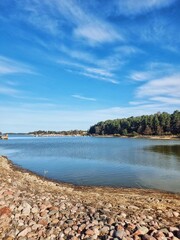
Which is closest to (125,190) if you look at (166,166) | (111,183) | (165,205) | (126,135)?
(111,183)

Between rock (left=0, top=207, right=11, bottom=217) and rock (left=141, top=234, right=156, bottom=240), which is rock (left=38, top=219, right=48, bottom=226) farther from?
rock (left=141, top=234, right=156, bottom=240)

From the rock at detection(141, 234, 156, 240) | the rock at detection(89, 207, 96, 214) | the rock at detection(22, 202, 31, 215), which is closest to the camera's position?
the rock at detection(141, 234, 156, 240)

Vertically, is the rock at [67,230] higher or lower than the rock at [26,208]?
lower

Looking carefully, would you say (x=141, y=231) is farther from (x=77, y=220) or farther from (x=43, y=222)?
(x=43, y=222)

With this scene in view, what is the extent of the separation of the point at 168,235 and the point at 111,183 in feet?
50.4

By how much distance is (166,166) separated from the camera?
1416 inches

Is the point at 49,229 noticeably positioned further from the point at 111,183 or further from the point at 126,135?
the point at 126,135

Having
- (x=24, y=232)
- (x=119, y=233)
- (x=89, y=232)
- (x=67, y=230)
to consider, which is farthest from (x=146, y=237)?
(x=24, y=232)

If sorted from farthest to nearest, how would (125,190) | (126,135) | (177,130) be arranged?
(126,135), (177,130), (125,190)

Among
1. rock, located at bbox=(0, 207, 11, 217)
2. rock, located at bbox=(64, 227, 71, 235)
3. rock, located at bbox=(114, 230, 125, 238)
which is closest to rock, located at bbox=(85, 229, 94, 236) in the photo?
rock, located at bbox=(64, 227, 71, 235)

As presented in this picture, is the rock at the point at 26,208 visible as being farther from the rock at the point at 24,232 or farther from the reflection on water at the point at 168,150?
the reflection on water at the point at 168,150

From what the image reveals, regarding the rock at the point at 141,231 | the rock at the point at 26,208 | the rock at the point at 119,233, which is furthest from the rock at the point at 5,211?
the rock at the point at 141,231

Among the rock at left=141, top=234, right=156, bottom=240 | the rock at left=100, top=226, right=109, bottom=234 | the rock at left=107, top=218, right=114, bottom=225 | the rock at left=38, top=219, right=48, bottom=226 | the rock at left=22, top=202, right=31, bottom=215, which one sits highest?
the rock at left=22, top=202, right=31, bottom=215

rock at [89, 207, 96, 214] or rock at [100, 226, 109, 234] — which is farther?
rock at [89, 207, 96, 214]
